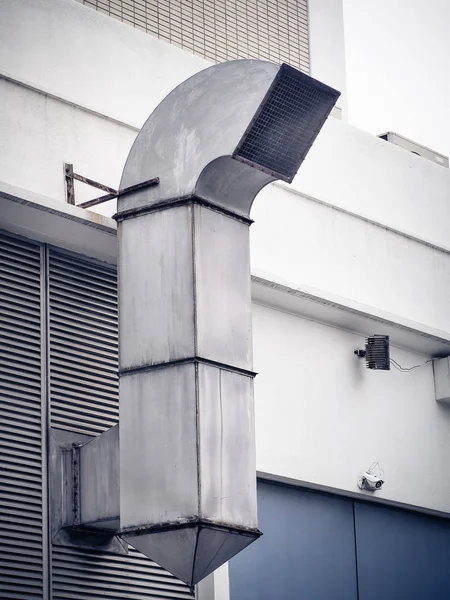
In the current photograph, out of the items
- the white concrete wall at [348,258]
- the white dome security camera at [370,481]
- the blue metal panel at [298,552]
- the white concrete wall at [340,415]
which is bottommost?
the blue metal panel at [298,552]

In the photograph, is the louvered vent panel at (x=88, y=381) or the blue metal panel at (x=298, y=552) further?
the blue metal panel at (x=298, y=552)

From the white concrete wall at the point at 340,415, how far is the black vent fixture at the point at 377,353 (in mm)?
199

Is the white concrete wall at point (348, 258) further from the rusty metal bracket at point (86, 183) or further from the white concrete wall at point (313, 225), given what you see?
the rusty metal bracket at point (86, 183)

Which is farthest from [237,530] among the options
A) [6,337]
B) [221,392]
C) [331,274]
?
[331,274]

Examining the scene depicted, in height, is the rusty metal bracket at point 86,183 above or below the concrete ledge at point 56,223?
above

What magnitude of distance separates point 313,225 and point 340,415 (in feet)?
6.88

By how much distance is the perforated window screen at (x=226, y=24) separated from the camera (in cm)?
1611

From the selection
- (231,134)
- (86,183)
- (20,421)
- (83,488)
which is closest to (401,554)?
(83,488)

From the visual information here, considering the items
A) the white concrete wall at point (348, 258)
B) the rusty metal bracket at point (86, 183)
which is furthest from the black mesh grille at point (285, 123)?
the white concrete wall at point (348, 258)

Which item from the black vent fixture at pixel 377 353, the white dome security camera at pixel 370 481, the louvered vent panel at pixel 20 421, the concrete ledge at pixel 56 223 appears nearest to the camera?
the louvered vent panel at pixel 20 421

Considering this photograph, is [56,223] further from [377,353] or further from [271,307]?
[377,353]

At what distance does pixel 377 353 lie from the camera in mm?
16422

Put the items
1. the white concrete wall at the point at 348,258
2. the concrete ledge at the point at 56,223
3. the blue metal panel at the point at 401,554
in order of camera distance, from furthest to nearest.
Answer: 1. the blue metal panel at the point at 401,554
2. the white concrete wall at the point at 348,258
3. the concrete ledge at the point at 56,223

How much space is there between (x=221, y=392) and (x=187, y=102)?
2.57 m
